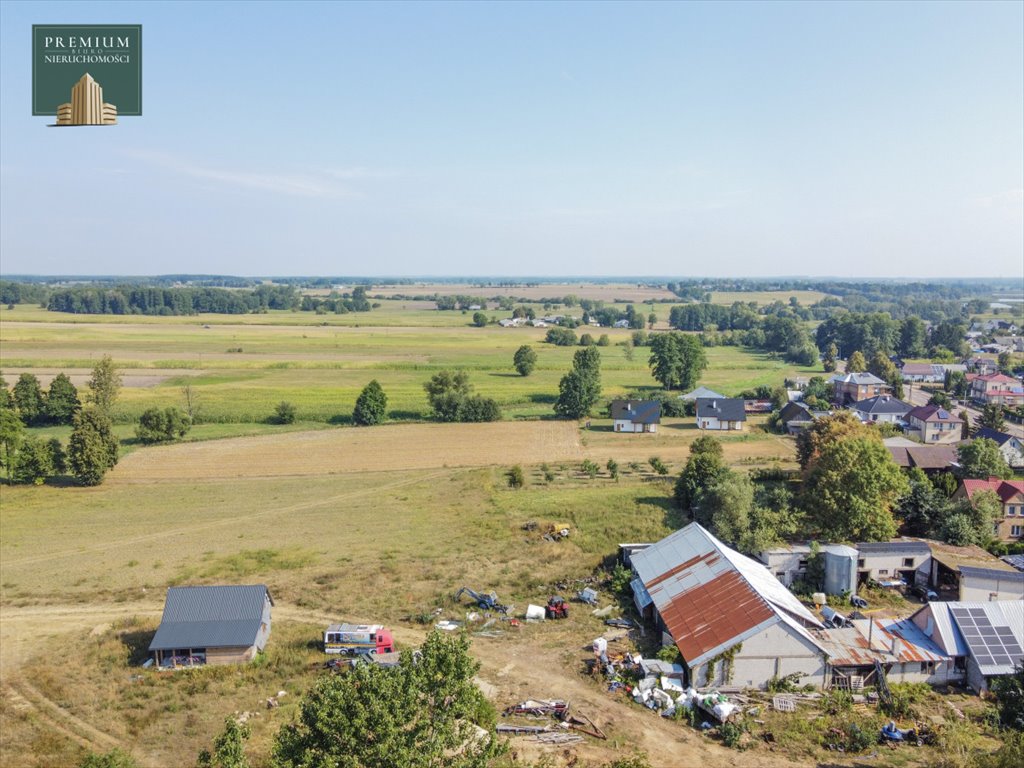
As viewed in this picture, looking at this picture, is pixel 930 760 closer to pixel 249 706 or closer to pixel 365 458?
pixel 249 706

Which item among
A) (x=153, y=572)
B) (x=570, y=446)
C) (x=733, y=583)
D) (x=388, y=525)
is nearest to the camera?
(x=733, y=583)

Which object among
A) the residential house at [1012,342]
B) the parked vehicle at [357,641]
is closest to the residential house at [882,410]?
the parked vehicle at [357,641]

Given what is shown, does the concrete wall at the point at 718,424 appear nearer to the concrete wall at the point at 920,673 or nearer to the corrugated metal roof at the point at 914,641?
the corrugated metal roof at the point at 914,641

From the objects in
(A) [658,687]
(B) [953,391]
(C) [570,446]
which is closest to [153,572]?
(A) [658,687]

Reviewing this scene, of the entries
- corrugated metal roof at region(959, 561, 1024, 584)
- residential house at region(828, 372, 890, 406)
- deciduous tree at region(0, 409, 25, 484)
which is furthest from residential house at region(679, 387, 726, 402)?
deciduous tree at region(0, 409, 25, 484)

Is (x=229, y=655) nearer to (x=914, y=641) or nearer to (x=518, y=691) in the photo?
(x=518, y=691)

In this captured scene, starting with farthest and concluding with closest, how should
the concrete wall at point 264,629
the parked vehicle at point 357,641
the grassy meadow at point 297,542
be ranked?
the concrete wall at point 264,629, the parked vehicle at point 357,641, the grassy meadow at point 297,542
